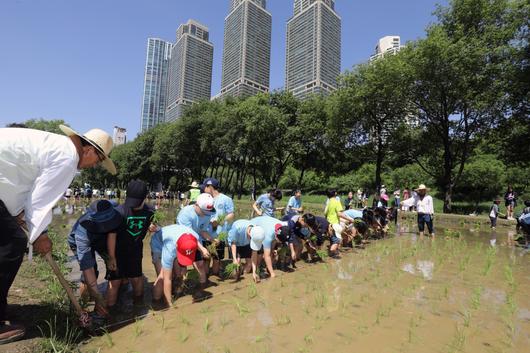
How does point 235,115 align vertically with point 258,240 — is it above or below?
above

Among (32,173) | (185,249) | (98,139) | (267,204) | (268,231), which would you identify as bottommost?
(185,249)

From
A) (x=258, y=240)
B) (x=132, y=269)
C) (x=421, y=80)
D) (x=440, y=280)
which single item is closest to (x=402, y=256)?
(x=440, y=280)

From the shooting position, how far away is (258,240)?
5.75 m

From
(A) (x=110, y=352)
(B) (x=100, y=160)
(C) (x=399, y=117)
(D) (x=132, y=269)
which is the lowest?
(A) (x=110, y=352)

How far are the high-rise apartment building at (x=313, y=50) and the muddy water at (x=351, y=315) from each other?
46.1m

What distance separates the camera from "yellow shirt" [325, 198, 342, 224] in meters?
8.29

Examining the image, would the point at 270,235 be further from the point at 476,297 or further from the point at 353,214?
the point at 353,214

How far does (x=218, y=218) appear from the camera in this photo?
625 centimetres

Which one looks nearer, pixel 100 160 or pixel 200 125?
pixel 100 160

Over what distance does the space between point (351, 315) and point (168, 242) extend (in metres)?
2.74

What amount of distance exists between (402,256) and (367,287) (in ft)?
10.4

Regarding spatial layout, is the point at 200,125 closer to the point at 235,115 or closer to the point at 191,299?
the point at 235,115

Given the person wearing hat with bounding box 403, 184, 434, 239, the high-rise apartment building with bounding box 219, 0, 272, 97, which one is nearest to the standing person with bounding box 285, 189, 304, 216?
the person wearing hat with bounding box 403, 184, 434, 239

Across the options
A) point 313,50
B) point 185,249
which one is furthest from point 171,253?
point 313,50
